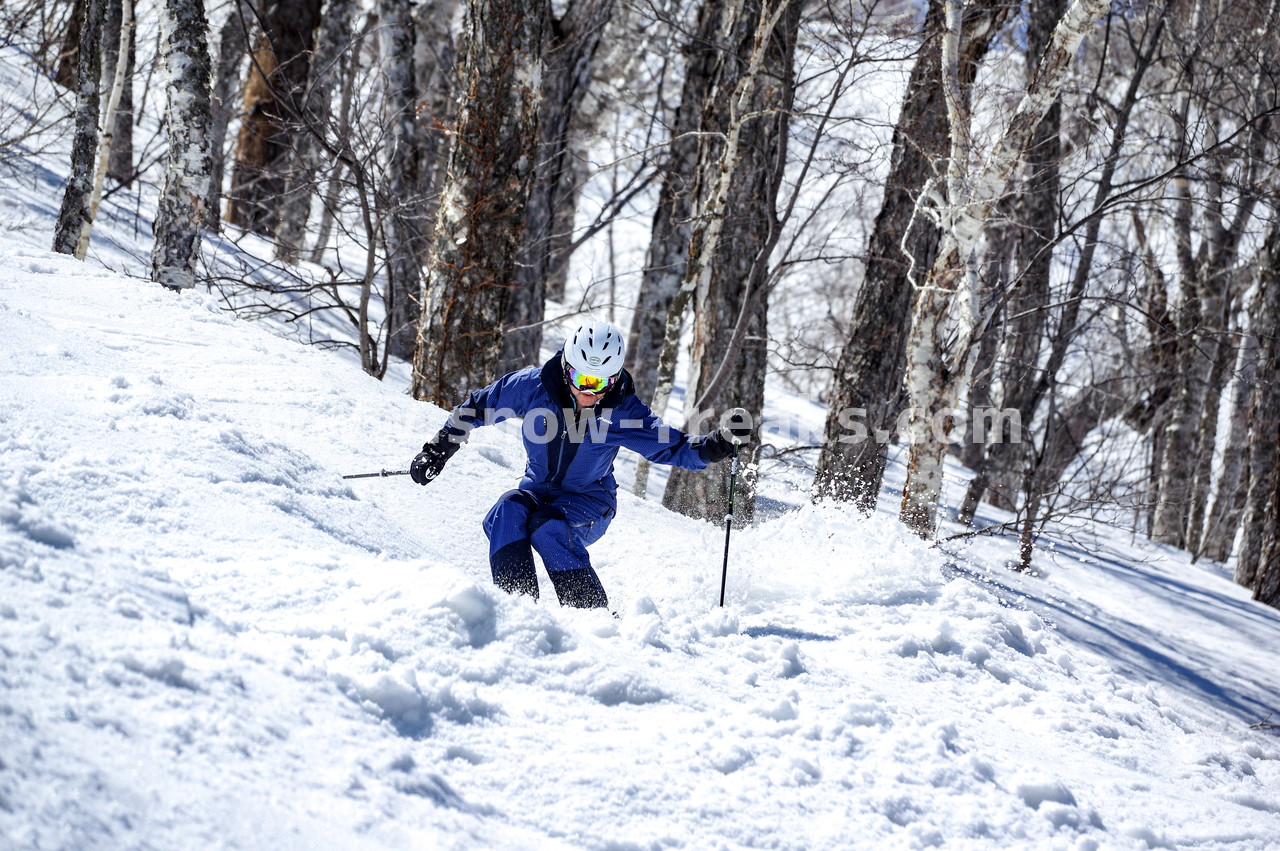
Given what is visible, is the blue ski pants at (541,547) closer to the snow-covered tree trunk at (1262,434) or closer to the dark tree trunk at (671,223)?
the dark tree trunk at (671,223)

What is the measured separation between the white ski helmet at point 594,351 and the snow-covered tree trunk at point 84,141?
22.4 feet

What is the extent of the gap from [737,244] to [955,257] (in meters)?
2.58

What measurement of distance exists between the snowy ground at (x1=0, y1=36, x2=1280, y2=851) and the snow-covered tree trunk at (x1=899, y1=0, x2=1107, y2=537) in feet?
4.61

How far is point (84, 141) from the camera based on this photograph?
30.1 ft

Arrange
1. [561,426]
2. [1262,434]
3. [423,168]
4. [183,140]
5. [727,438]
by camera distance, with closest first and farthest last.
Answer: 1. [561,426]
2. [727,438]
3. [183,140]
4. [1262,434]
5. [423,168]

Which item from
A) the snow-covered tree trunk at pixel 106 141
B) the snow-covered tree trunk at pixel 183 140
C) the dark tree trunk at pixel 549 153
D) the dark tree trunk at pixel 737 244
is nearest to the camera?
the snow-covered tree trunk at pixel 183 140

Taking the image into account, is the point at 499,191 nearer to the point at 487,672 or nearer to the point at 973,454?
the point at 487,672

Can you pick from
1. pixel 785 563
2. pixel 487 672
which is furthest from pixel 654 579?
pixel 487 672

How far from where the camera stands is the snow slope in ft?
7.05

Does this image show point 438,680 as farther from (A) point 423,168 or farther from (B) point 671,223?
(A) point 423,168

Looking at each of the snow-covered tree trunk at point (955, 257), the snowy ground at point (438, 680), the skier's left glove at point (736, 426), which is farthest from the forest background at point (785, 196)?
the skier's left glove at point (736, 426)

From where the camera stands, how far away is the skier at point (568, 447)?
4547 millimetres

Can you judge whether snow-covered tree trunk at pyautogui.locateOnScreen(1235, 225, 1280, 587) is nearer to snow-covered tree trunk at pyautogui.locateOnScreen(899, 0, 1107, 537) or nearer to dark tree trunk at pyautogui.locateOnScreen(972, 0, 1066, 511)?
dark tree trunk at pyautogui.locateOnScreen(972, 0, 1066, 511)

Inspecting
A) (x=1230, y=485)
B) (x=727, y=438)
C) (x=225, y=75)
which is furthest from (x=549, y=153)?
(x=1230, y=485)
